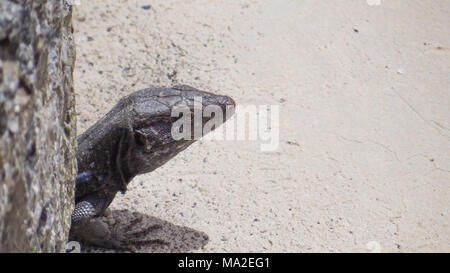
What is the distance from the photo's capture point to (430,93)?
18.6 feet

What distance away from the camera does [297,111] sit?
5.44 m

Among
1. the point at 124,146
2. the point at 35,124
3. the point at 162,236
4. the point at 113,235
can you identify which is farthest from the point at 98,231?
the point at 35,124

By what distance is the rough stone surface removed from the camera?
2.20m

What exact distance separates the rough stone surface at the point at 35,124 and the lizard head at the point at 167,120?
816 millimetres

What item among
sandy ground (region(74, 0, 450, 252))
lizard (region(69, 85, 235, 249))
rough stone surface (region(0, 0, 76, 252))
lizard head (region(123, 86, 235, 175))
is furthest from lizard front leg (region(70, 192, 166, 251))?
rough stone surface (region(0, 0, 76, 252))

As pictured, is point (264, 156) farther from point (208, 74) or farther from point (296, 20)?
point (296, 20)

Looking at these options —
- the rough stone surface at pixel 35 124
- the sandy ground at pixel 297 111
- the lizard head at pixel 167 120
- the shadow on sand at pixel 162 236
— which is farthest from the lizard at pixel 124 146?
the rough stone surface at pixel 35 124

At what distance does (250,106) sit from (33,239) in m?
3.21

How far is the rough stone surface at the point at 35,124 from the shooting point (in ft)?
7.21

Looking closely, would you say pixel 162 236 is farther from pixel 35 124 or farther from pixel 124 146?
pixel 35 124

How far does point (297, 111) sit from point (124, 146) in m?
1.96

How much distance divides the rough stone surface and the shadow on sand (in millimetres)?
Result: 1164

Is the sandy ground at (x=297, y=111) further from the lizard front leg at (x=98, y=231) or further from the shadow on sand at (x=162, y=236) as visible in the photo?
the lizard front leg at (x=98, y=231)

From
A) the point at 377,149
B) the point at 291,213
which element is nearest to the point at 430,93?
the point at 377,149
